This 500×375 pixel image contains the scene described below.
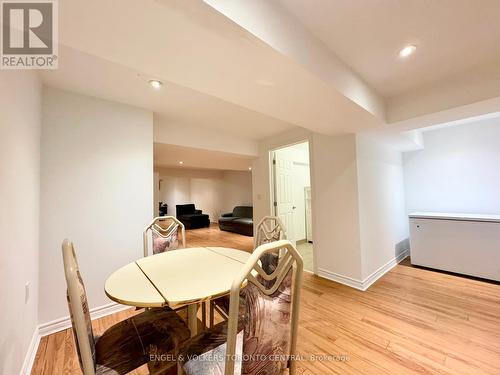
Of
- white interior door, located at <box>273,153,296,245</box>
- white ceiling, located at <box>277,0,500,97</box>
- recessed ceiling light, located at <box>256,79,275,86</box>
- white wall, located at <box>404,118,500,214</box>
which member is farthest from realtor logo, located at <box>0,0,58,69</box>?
white wall, located at <box>404,118,500,214</box>

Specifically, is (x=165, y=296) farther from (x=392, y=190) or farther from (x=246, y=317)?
(x=392, y=190)

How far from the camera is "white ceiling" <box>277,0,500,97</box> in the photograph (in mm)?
1179

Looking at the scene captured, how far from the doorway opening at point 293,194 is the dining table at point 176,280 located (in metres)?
2.05

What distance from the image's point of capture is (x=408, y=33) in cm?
138

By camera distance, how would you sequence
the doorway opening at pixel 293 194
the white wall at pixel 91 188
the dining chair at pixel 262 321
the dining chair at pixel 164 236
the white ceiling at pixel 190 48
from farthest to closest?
the doorway opening at pixel 293 194
the dining chair at pixel 164 236
the white wall at pixel 91 188
the white ceiling at pixel 190 48
the dining chair at pixel 262 321

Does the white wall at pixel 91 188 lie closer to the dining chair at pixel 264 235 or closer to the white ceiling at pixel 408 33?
the dining chair at pixel 264 235

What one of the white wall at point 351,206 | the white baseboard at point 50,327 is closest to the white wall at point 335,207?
the white wall at point 351,206

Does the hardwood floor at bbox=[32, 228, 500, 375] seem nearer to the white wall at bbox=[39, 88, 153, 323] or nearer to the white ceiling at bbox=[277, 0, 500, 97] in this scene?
the white wall at bbox=[39, 88, 153, 323]

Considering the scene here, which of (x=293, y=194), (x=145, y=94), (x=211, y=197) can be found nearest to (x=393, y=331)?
(x=293, y=194)

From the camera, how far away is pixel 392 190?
11.4 ft

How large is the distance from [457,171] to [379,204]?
165 centimetres

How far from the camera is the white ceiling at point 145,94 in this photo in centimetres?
165

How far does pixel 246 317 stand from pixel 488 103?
2.71m

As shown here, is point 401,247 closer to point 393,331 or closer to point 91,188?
point 393,331
